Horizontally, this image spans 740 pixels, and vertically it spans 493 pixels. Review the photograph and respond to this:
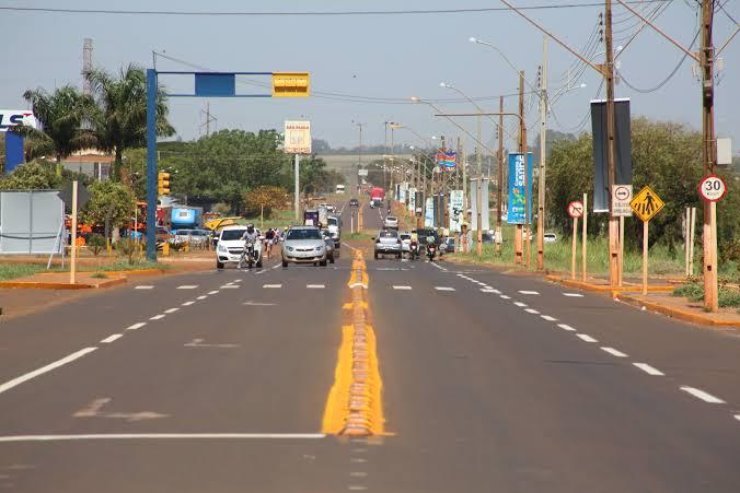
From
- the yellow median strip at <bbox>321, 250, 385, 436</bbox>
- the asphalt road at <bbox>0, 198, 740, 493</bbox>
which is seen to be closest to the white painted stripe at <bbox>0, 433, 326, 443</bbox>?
the asphalt road at <bbox>0, 198, 740, 493</bbox>

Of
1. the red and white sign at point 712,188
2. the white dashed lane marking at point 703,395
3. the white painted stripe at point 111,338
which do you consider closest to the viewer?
the white dashed lane marking at point 703,395

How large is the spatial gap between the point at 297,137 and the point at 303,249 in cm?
13563

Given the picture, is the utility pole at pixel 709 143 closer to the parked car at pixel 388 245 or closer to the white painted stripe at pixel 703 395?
the white painted stripe at pixel 703 395

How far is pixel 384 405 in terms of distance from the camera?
12.3 meters

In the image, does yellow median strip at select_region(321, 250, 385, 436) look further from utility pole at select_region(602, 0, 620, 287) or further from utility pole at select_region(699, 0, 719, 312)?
utility pole at select_region(602, 0, 620, 287)

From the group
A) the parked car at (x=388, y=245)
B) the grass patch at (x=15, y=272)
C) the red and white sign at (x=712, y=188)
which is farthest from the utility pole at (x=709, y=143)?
the parked car at (x=388, y=245)

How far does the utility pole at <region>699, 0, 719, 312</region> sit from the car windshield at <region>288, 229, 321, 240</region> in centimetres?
3260

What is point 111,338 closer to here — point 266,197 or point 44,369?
point 44,369

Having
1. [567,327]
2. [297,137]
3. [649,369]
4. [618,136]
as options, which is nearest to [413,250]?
[618,136]

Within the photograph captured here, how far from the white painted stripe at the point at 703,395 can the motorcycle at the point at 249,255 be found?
41.6 metres

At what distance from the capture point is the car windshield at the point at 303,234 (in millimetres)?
58812

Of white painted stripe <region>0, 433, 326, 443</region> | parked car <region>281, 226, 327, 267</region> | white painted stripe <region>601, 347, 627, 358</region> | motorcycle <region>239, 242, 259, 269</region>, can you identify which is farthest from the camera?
parked car <region>281, 226, 327, 267</region>

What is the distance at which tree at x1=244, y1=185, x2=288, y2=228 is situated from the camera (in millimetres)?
163875

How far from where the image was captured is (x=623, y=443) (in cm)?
1033
